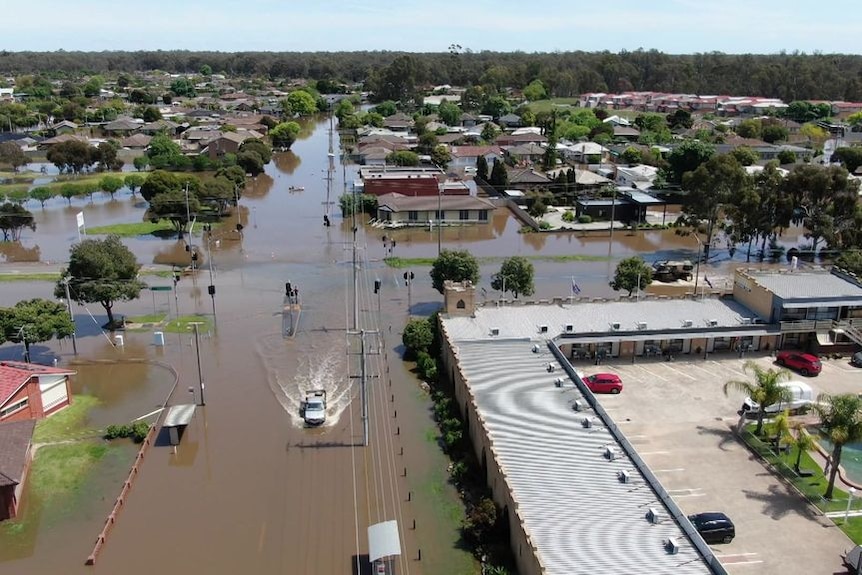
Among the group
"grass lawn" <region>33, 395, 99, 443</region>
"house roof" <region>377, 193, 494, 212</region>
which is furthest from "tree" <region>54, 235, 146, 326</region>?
"house roof" <region>377, 193, 494, 212</region>

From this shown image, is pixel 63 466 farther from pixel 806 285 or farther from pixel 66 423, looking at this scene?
pixel 806 285

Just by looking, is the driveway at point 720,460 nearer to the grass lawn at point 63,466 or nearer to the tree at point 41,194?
the grass lawn at point 63,466

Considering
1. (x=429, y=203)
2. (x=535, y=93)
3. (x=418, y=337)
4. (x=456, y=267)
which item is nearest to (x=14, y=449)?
(x=418, y=337)

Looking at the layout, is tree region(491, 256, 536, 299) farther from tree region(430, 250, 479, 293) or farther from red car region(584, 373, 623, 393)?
red car region(584, 373, 623, 393)

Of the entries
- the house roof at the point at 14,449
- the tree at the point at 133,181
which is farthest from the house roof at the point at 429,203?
the house roof at the point at 14,449

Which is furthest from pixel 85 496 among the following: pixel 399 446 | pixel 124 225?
pixel 124 225
